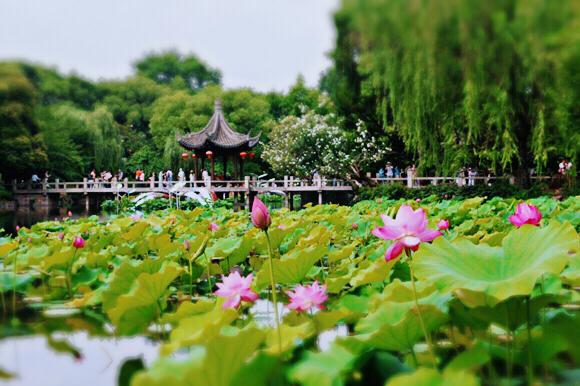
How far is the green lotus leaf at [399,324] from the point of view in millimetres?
556

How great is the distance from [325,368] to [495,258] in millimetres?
348

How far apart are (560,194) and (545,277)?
21.1 feet

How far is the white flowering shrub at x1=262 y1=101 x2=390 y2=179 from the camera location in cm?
1160

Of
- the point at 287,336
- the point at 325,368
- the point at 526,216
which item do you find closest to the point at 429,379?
the point at 325,368

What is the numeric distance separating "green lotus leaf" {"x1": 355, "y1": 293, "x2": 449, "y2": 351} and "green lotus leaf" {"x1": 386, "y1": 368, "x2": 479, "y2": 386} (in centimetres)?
19

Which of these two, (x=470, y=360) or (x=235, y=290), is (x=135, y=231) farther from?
(x=470, y=360)

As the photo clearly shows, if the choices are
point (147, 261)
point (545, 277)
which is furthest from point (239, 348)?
point (147, 261)

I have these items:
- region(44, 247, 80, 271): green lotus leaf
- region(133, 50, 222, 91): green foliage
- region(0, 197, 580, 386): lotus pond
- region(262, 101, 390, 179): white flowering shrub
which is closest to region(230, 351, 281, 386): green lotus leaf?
region(0, 197, 580, 386): lotus pond

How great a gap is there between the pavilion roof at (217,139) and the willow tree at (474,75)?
19.1ft

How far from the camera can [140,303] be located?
0.88 metres

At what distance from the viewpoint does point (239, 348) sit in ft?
1.53

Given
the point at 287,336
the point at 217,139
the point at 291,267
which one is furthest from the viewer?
the point at 217,139

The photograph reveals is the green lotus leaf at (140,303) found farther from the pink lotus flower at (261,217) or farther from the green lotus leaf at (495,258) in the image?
the green lotus leaf at (495,258)

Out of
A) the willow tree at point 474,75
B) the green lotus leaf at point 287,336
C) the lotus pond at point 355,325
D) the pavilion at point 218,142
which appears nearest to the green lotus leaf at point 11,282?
the lotus pond at point 355,325
